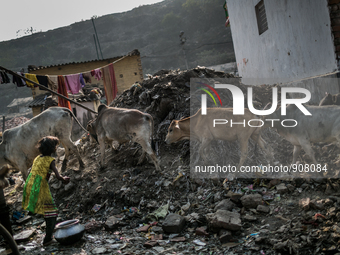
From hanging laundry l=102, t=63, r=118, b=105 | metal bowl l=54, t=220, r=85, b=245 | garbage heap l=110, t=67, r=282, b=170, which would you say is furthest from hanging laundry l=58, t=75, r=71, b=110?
metal bowl l=54, t=220, r=85, b=245

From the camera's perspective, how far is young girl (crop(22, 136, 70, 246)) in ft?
15.2

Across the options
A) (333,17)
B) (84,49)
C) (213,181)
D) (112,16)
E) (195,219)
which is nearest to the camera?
(195,219)

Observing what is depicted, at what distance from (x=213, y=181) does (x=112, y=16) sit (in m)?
63.4

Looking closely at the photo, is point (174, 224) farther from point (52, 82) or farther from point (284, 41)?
point (52, 82)

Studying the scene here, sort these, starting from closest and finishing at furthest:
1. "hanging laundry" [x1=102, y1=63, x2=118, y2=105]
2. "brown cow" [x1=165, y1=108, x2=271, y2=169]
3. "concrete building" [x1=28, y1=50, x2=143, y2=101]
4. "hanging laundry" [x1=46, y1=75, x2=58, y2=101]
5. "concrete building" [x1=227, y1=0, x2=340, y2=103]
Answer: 1. "brown cow" [x1=165, y1=108, x2=271, y2=169]
2. "concrete building" [x1=227, y1=0, x2=340, y2=103]
3. "hanging laundry" [x1=46, y1=75, x2=58, y2=101]
4. "hanging laundry" [x1=102, y1=63, x2=118, y2=105]
5. "concrete building" [x1=28, y1=50, x2=143, y2=101]

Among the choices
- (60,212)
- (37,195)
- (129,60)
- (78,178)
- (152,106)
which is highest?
(129,60)

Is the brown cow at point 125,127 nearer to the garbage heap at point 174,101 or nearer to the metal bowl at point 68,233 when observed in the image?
the garbage heap at point 174,101

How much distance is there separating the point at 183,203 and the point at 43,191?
266 centimetres

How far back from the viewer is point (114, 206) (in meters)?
6.32

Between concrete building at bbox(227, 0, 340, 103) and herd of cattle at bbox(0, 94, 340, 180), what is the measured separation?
1563 millimetres

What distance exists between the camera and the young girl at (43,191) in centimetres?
464

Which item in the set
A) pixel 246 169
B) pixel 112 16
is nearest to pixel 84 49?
pixel 112 16

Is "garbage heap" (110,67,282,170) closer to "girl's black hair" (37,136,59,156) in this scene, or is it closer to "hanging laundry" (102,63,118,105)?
"girl's black hair" (37,136,59,156)

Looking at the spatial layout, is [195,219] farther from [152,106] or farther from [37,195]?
[152,106]
